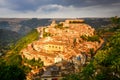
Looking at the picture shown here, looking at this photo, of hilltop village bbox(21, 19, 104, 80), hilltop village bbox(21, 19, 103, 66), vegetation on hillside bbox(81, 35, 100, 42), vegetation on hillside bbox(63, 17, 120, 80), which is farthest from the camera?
vegetation on hillside bbox(81, 35, 100, 42)

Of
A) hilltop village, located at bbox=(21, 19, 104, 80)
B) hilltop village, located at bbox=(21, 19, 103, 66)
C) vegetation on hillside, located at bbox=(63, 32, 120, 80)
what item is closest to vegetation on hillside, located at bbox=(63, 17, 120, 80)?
vegetation on hillside, located at bbox=(63, 32, 120, 80)

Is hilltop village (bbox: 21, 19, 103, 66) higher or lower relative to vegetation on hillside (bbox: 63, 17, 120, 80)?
lower

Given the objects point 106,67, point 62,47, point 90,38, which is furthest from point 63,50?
point 106,67

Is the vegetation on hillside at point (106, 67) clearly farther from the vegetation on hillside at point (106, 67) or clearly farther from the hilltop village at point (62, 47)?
the hilltop village at point (62, 47)

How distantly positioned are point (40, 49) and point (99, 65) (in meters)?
71.0

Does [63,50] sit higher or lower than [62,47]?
lower

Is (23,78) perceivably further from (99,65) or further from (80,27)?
(80,27)

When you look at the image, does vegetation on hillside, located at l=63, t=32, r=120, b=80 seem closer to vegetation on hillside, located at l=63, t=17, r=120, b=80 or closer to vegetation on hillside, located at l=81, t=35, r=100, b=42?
vegetation on hillside, located at l=63, t=17, r=120, b=80

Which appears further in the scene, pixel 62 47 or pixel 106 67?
pixel 62 47

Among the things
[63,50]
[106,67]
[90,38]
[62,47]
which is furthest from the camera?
[90,38]

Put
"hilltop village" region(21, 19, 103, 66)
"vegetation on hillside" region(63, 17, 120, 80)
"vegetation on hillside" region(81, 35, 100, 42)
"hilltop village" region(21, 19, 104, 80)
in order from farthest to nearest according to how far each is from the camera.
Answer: "vegetation on hillside" region(81, 35, 100, 42) → "hilltop village" region(21, 19, 103, 66) → "hilltop village" region(21, 19, 104, 80) → "vegetation on hillside" region(63, 17, 120, 80)

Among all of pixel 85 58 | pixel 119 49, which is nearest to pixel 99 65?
pixel 119 49

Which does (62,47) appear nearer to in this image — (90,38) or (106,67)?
(90,38)

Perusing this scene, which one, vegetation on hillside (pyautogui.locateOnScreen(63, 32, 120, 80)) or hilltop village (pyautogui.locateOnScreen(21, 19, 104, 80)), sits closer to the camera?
vegetation on hillside (pyautogui.locateOnScreen(63, 32, 120, 80))
